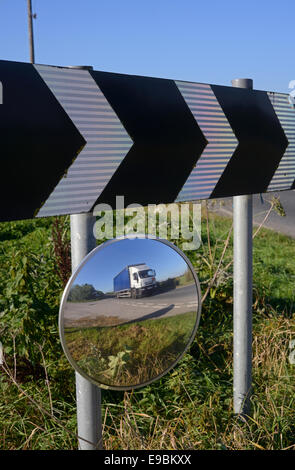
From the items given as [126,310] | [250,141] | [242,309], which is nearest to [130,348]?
[126,310]

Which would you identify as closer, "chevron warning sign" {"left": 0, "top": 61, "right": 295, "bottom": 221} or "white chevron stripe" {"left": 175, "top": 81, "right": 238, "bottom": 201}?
"chevron warning sign" {"left": 0, "top": 61, "right": 295, "bottom": 221}

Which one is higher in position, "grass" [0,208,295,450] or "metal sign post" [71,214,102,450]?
"metal sign post" [71,214,102,450]

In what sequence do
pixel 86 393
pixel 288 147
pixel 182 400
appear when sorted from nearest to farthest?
pixel 86 393, pixel 288 147, pixel 182 400

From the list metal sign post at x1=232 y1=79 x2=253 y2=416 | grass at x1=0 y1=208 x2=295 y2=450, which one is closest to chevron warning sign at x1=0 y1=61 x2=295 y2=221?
metal sign post at x1=232 y1=79 x2=253 y2=416

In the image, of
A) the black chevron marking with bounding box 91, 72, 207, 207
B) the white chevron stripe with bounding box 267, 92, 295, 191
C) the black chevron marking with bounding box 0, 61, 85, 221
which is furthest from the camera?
the white chevron stripe with bounding box 267, 92, 295, 191

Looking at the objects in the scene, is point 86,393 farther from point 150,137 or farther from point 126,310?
point 150,137

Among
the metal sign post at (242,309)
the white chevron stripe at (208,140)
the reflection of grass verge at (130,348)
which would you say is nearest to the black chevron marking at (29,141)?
the reflection of grass verge at (130,348)

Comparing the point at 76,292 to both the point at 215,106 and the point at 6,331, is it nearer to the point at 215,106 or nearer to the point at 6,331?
the point at 215,106

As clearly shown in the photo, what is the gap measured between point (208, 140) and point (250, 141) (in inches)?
9.3

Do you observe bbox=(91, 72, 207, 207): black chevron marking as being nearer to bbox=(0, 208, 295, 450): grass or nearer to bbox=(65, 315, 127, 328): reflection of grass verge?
bbox=(65, 315, 127, 328): reflection of grass verge

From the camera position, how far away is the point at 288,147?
1.74 m

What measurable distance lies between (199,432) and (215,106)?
1.46 metres

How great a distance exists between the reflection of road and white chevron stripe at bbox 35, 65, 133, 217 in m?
0.22

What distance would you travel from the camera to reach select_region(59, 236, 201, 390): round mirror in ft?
3.02
